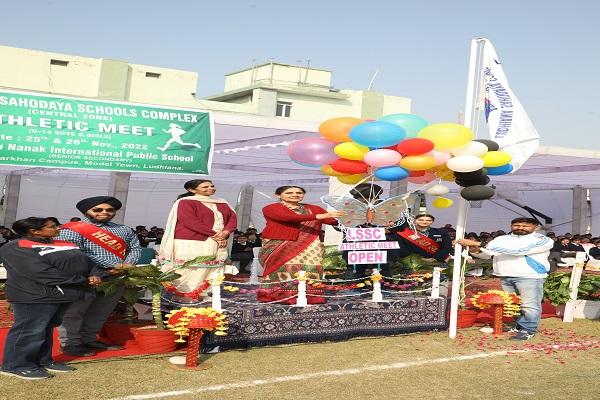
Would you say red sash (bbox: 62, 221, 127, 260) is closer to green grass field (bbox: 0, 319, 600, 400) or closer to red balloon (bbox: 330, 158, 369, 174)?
green grass field (bbox: 0, 319, 600, 400)

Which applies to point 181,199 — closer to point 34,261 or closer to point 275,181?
point 34,261

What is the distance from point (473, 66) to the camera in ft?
26.8

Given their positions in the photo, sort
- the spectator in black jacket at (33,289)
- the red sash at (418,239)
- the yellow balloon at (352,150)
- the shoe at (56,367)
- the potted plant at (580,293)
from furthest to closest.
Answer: the potted plant at (580,293) < the red sash at (418,239) < the yellow balloon at (352,150) < the shoe at (56,367) < the spectator in black jacket at (33,289)

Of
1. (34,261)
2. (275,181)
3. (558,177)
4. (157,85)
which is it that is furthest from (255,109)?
(34,261)

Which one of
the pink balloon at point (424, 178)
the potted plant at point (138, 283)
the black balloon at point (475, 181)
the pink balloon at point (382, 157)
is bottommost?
the potted plant at point (138, 283)

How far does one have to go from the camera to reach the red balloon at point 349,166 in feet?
26.0

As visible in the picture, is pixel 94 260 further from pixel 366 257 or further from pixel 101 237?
pixel 366 257

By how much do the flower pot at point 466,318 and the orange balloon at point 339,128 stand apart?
2804 mm

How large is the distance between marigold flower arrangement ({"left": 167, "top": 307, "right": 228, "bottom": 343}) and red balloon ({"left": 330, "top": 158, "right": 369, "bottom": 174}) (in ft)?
7.69

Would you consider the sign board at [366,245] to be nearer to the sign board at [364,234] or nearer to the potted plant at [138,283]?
the sign board at [364,234]

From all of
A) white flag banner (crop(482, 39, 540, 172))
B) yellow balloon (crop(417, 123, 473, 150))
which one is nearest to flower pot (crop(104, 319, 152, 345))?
yellow balloon (crop(417, 123, 473, 150))

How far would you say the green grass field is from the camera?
5.48 m

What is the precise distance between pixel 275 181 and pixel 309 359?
13763 mm

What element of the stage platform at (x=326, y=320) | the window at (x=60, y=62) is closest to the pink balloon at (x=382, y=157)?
the stage platform at (x=326, y=320)
